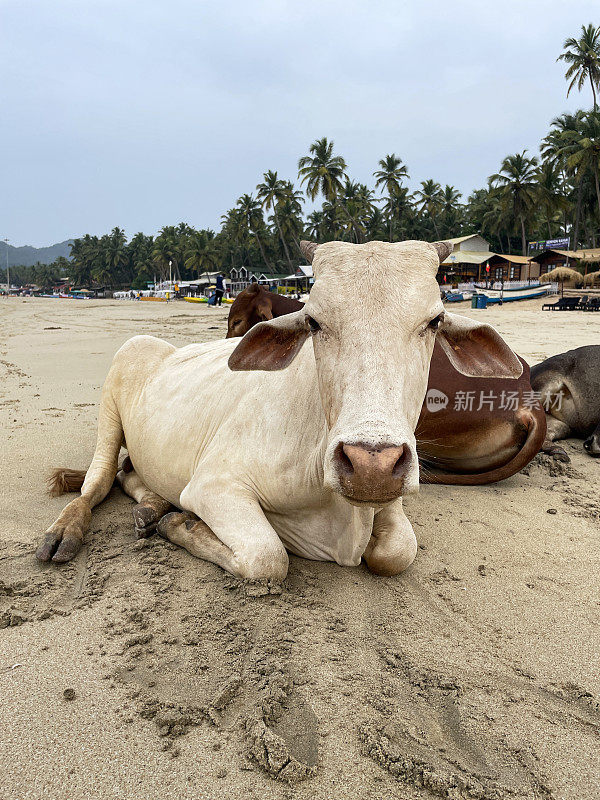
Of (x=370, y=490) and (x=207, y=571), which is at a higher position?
(x=370, y=490)

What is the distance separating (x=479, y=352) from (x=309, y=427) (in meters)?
0.89

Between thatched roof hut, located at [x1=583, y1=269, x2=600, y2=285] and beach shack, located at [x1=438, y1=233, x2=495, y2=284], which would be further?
beach shack, located at [x1=438, y1=233, x2=495, y2=284]

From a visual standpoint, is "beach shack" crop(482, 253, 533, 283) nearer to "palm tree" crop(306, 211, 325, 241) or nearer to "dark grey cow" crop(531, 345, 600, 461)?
"palm tree" crop(306, 211, 325, 241)

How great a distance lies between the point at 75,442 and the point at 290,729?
3.92 meters

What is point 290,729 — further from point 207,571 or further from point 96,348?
point 96,348

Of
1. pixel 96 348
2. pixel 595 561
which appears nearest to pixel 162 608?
pixel 595 561

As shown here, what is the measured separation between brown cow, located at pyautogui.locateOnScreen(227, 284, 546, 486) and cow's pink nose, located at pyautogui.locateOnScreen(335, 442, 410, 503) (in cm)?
237

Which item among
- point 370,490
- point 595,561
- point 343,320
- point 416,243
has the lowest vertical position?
point 595,561

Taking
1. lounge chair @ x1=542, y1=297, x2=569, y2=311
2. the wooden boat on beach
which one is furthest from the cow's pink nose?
the wooden boat on beach

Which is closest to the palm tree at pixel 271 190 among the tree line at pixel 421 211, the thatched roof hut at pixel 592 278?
the tree line at pixel 421 211

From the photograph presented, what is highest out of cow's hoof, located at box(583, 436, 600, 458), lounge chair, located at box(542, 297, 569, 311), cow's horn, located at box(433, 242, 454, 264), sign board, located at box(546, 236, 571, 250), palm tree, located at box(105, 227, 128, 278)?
palm tree, located at box(105, 227, 128, 278)

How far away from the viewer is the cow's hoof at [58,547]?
2828 mm

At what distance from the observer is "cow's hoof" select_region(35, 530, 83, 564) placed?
283 centimetres

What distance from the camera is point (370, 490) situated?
183cm
